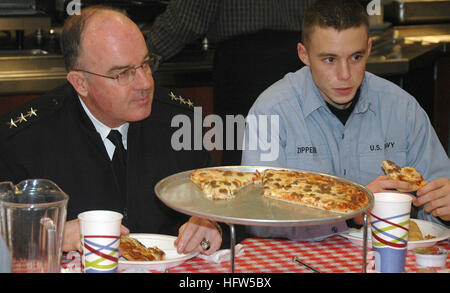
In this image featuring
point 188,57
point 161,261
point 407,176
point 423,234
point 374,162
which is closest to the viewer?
point 161,261

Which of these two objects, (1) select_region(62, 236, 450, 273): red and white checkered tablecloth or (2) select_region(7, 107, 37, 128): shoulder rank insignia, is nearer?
(1) select_region(62, 236, 450, 273): red and white checkered tablecloth

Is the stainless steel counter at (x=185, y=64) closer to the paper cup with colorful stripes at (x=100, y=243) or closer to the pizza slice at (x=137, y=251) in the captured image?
the pizza slice at (x=137, y=251)

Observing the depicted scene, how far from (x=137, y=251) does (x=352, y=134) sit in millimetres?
1185

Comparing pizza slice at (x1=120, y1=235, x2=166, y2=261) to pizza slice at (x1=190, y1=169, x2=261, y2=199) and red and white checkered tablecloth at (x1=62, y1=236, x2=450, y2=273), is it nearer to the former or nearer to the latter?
red and white checkered tablecloth at (x1=62, y1=236, x2=450, y2=273)

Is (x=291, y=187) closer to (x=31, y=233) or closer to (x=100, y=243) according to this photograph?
(x=100, y=243)

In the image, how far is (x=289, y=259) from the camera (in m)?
2.16

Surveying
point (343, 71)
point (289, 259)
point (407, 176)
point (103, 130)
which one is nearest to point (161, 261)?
point (289, 259)

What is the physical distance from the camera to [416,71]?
4.95 metres

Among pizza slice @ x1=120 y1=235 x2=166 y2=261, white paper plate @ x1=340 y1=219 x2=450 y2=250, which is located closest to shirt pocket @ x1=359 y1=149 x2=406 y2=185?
white paper plate @ x1=340 y1=219 x2=450 y2=250

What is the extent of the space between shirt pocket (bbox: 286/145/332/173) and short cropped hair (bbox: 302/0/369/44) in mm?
454

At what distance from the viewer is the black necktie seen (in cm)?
260

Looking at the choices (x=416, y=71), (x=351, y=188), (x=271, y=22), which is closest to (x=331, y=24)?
(x=351, y=188)

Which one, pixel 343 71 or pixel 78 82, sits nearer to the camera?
pixel 78 82

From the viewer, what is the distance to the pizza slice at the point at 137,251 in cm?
203
